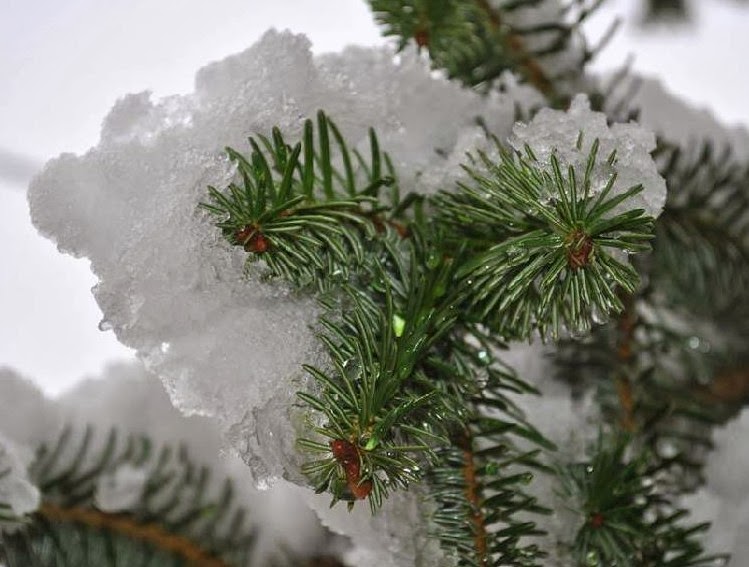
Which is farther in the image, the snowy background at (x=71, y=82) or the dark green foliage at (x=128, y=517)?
the snowy background at (x=71, y=82)

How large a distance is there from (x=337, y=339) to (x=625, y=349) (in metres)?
0.25

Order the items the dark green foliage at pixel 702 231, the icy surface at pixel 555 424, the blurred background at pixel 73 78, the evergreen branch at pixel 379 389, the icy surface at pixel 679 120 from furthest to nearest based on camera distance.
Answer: the blurred background at pixel 73 78 < the icy surface at pixel 679 120 < the dark green foliage at pixel 702 231 < the icy surface at pixel 555 424 < the evergreen branch at pixel 379 389

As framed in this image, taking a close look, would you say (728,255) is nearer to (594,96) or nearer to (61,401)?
(594,96)

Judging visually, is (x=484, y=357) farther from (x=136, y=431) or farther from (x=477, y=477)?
(x=136, y=431)

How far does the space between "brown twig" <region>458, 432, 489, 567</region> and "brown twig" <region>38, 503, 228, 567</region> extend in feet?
0.67

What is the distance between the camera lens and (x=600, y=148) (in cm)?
34

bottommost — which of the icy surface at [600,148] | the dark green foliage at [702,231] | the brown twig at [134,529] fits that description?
the brown twig at [134,529]

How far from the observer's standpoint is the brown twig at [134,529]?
49 cm

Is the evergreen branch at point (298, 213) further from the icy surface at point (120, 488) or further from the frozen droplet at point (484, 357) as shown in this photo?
the icy surface at point (120, 488)

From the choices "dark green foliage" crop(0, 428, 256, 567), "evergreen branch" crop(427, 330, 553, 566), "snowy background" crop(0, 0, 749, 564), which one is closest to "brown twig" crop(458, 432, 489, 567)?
"evergreen branch" crop(427, 330, 553, 566)

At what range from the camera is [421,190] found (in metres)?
0.42

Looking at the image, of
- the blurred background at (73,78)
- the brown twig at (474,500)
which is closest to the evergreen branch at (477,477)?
the brown twig at (474,500)

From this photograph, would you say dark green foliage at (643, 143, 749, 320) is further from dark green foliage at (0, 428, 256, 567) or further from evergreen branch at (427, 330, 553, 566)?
dark green foliage at (0, 428, 256, 567)

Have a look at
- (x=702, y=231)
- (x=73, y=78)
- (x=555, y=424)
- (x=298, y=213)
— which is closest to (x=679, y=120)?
(x=702, y=231)
